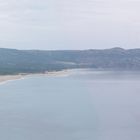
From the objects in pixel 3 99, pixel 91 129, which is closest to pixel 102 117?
pixel 91 129

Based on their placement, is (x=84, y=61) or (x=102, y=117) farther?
(x=84, y=61)

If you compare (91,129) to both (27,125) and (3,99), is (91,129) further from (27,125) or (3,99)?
(3,99)

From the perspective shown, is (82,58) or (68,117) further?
(82,58)

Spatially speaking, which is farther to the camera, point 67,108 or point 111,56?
point 111,56

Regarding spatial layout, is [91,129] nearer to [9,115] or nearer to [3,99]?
[9,115]

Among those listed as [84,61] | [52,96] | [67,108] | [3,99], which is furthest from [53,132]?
[84,61]

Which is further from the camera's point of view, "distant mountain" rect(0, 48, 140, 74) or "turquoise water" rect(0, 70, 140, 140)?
"distant mountain" rect(0, 48, 140, 74)

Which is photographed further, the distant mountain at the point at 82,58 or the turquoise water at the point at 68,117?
the distant mountain at the point at 82,58

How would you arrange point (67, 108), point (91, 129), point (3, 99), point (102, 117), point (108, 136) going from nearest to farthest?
point (108, 136)
point (91, 129)
point (102, 117)
point (67, 108)
point (3, 99)

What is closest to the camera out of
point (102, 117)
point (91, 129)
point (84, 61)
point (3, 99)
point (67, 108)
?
point (91, 129)
